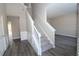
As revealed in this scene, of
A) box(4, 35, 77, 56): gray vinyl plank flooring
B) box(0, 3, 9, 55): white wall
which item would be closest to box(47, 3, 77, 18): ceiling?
box(4, 35, 77, 56): gray vinyl plank flooring

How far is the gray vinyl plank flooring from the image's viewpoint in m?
1.48

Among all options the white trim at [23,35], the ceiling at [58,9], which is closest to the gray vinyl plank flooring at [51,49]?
the white trim at [23,35]

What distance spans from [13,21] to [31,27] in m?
0.32

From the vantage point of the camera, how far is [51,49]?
59.2 inches

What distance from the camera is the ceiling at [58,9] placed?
4.88 feet

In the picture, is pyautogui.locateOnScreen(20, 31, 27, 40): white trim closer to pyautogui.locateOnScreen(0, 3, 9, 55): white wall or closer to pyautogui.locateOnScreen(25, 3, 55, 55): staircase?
pyautogui.locateOnScreen(25, 3, 55, 55): staircase

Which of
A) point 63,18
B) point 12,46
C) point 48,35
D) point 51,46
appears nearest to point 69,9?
point 63,18

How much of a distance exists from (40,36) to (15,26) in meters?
0.46

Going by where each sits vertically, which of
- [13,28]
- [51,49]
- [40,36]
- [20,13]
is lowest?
[51,49]

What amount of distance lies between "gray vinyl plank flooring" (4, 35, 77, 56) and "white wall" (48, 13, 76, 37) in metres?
0.09

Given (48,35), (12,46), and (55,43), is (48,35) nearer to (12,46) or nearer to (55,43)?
(55,43)

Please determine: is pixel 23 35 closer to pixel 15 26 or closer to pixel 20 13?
pixel 15 26

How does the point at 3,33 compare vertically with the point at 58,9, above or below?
below

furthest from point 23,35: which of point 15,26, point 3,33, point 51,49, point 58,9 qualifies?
point 58,9
